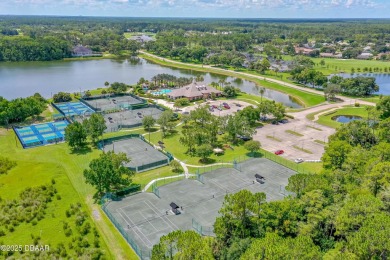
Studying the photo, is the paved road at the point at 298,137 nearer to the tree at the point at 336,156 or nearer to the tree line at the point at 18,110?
the tree at the point at 336,156

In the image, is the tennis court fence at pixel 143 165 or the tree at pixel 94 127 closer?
the tennis court fence at pixel 143 165

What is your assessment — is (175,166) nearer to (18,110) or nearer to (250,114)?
(250,114)

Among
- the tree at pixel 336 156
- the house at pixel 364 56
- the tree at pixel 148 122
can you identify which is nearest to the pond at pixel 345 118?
the tree at pixel 336 156

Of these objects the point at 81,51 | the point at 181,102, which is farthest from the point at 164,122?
the point at 81,51

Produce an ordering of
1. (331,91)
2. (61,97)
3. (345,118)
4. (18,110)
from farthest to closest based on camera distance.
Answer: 1. (331,91)
2. (61,97)
3. (345,118)
4. (18,110)

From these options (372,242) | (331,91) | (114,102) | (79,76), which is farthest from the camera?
(79,76)

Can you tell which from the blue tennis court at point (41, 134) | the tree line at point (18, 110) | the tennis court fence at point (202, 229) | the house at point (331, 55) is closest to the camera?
the tennis court fence at point (202, 229)

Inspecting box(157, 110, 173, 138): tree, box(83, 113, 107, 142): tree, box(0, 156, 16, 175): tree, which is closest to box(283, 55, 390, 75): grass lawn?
box(157, 110, 173, 138): tree
